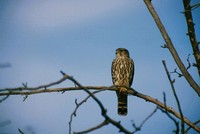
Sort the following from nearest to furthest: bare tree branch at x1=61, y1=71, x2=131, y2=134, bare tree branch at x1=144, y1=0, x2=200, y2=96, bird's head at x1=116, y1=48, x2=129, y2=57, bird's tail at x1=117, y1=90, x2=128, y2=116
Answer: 1. bare tree branch at x1=61, y1=71, x2=131, y2=134
2. bare tree branch at x1=144, y1=0, x2=200, y2=96
3. bird's tail at x1=117, y1=90, x2=128, y2=116
4. bird's head at x1=116, y1=48, x2=129, y2=57

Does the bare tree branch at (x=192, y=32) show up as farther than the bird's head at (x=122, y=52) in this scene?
No

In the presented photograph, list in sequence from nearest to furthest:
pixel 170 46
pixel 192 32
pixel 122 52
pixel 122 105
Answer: pixel 192 32
pixel 170 46
pixel 122 105
pixel 122 52

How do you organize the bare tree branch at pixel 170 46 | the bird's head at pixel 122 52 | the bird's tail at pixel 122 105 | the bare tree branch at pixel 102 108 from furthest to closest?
the bird's head at pixel 122 52 → the bird's tail at pixel 122 105 → the bare tree branch at pixel 170 46 → the bare tree branch at pixel 102 108

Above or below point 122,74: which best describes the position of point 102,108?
below

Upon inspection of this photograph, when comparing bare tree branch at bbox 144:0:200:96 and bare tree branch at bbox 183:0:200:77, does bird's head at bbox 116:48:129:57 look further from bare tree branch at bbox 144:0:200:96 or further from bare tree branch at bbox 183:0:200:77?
bare tree branch at bbox 183:0:200:77

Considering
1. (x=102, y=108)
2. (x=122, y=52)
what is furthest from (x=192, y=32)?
(x=122, y=52)

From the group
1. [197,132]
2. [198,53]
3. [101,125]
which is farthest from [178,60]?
[101,125]

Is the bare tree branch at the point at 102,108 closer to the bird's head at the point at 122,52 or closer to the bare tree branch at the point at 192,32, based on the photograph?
the bare tree branch at the point at 192,32

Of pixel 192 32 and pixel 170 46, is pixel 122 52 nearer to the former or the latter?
pixel 170 46

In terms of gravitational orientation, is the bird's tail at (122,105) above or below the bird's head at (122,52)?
below

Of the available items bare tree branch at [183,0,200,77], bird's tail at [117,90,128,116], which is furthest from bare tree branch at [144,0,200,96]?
bird's tail at [117,90,128,116]

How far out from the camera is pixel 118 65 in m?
7.18

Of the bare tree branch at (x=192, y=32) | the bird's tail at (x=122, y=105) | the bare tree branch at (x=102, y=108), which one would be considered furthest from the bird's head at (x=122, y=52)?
the bare tree branch at (x=102, y=108)

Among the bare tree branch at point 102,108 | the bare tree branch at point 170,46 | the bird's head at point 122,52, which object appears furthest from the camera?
the bird's head at point 122,52
